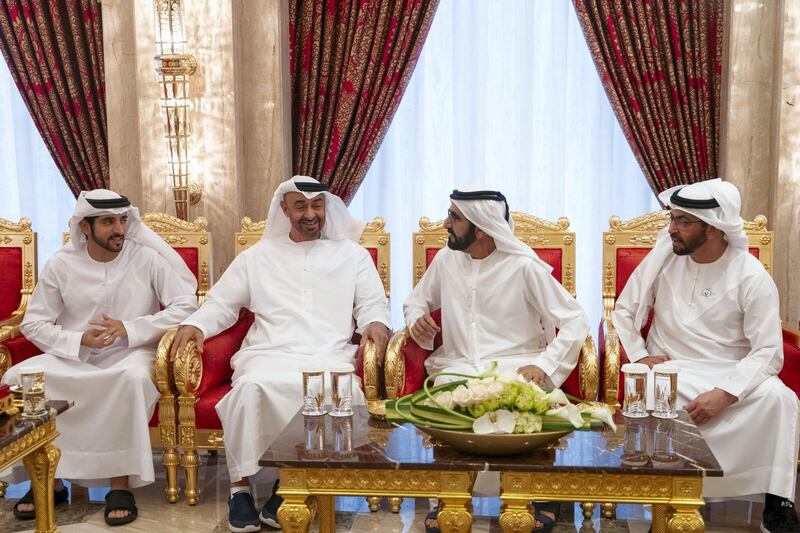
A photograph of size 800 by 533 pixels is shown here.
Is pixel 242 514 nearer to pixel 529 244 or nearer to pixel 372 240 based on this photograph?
pixel 372 240

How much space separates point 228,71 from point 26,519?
2612 mm

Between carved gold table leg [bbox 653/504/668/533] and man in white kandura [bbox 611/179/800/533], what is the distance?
50 centimetres

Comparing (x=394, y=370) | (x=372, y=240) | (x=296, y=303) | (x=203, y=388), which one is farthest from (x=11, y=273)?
(x=394, y=370)

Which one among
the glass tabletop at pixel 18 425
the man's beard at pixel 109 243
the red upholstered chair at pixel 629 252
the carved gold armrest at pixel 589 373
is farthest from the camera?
the man's beard at pixel 109 243

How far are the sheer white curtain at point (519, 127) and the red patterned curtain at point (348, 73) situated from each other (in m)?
0.21

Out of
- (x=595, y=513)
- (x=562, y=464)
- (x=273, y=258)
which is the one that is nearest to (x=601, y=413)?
(x=562, y=464)

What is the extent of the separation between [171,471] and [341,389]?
1374 millimetres

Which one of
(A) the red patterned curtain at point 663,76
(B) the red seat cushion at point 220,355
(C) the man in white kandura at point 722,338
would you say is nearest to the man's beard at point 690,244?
(C) the man in white kandura at point 722,338

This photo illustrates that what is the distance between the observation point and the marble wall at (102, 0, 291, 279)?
16.9 feet

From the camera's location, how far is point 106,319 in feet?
13.9

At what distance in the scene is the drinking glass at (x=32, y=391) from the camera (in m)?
3.18

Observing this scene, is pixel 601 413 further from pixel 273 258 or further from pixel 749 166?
pixel 749 166

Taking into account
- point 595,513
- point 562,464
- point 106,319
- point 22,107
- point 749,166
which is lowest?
point 595,513

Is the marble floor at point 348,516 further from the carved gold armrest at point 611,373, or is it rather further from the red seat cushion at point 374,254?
the red seat cushion at point 374,254
